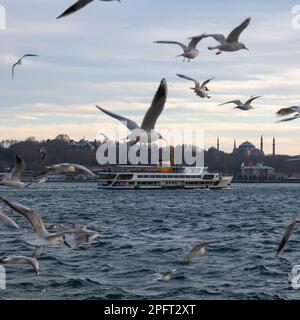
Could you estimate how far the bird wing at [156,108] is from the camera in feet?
30.2

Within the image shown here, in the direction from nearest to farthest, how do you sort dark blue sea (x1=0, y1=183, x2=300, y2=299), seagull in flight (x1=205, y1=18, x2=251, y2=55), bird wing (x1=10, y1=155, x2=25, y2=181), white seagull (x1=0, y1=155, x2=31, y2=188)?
1. bird wing (x1=10, y1=155, x2=25, y2=181)
2. white seagull (x1=0, y1=155, x2=31, y2=188)
3. seagull in flight (x1=205, y1=18, x2=251, y2=55)
4. dark blue sea (x1=0, y1=183, x2=300, y2=299)

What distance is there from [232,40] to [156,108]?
3444mm

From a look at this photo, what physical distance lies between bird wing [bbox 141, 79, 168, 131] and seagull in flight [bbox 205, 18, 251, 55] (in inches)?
121

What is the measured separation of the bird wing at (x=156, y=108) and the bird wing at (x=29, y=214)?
164 centimetres

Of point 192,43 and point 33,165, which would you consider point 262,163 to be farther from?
point 192,43

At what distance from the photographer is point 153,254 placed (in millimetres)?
21141

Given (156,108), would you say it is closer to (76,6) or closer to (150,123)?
(150,123)

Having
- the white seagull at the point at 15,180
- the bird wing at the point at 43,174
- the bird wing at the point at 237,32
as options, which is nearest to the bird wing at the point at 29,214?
the bird wing at the point at 43,174

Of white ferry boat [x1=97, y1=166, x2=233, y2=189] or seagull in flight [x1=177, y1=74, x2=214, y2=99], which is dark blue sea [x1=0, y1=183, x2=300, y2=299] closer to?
seagull in flight [x1=177, y1=74, x2=214, y2=99]

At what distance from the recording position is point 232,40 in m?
12.4

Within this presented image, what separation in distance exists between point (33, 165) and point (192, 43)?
112 m

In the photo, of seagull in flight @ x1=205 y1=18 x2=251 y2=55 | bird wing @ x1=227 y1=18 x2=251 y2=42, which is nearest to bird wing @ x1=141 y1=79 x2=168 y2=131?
seagull in flight @ x1=205 y1=18 x2=251 y2=55

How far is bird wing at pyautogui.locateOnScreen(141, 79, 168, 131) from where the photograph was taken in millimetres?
9195
